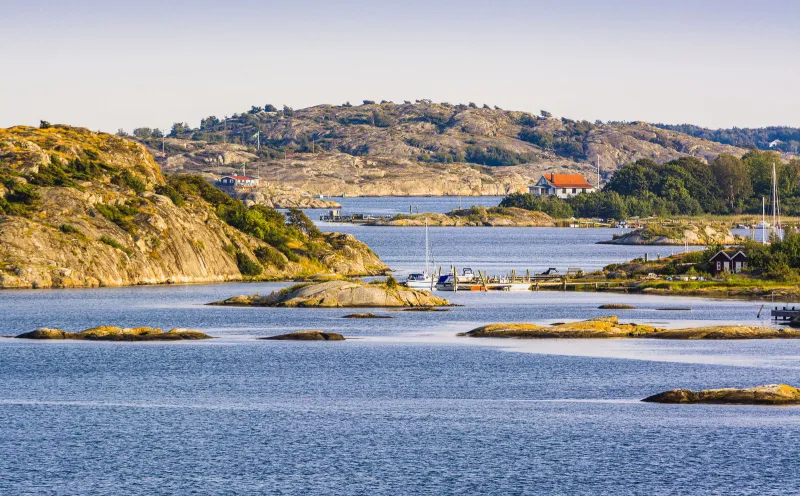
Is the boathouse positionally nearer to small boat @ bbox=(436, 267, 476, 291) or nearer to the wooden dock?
small boat @ bbox=(436, 267, 476, 291)

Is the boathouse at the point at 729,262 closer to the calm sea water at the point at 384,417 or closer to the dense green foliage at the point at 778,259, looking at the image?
the dense green foliage at the point at 778,259

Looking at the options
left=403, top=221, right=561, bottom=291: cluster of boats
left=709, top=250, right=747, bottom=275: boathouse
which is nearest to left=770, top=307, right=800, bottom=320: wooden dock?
left=709, top=250, right=747, bottom=275: boathouse

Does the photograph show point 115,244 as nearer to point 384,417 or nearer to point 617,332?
point 617,332

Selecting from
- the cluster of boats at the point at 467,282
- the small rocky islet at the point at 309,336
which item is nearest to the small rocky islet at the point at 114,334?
the small rocky islet at the point at 309,336

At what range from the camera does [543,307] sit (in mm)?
110875

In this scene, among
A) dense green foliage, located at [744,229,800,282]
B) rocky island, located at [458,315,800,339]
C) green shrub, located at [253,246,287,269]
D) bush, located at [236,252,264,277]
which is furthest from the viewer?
green shrub, located at [253,246,287,269]

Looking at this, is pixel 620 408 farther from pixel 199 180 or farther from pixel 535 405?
pixel 199 180

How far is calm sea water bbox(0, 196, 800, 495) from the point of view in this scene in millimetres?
41688

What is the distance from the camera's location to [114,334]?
81125 mm

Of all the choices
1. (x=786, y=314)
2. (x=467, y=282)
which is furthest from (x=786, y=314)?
(x=467, y=282)

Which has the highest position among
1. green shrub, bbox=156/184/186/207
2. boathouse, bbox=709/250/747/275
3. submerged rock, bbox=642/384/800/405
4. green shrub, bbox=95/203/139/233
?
green shrub, bbox=156/184/186/207

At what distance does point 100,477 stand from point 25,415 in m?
13.2

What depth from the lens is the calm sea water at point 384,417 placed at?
137 ft

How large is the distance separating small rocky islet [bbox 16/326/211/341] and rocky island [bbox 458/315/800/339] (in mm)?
19875
